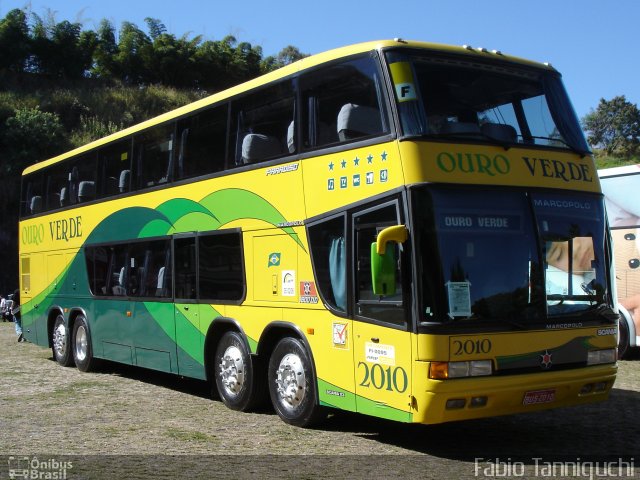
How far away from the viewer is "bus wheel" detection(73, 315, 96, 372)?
15.5m

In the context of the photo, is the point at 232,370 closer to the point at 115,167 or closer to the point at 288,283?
the point at 288,283

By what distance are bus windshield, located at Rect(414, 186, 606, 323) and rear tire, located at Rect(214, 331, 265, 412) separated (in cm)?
351

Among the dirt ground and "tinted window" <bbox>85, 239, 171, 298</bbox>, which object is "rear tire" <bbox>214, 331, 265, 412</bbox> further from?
"tinted window" <bbox>85, 239, 171, 298</bbox>

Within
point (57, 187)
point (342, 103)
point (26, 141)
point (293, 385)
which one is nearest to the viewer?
point (342, 103)

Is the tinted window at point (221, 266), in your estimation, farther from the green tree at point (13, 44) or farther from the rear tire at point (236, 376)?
the green tree at point (13, 44)

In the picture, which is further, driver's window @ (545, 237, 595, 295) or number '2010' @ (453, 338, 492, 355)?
driver's window @ (545, 237, 595, 295)

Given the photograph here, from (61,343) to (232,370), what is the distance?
7.48 meters

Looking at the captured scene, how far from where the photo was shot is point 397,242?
767 cm

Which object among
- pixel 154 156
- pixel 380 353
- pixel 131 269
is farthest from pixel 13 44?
pixel 380 353

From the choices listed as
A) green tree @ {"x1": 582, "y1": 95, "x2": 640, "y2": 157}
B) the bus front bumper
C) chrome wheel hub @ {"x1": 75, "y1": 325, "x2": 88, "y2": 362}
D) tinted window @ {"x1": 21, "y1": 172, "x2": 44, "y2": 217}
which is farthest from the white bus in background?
green tree @ {"x1": 582, "y1": 95, "x2": 640, "y2": 157}

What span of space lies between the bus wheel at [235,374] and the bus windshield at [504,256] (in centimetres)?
356

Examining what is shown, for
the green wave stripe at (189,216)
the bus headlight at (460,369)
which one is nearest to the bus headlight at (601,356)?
the bus headlight at (460,369)

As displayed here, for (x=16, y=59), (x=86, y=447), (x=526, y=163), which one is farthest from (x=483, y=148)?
(x=16, y=59)

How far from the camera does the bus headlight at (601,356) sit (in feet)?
27.2
